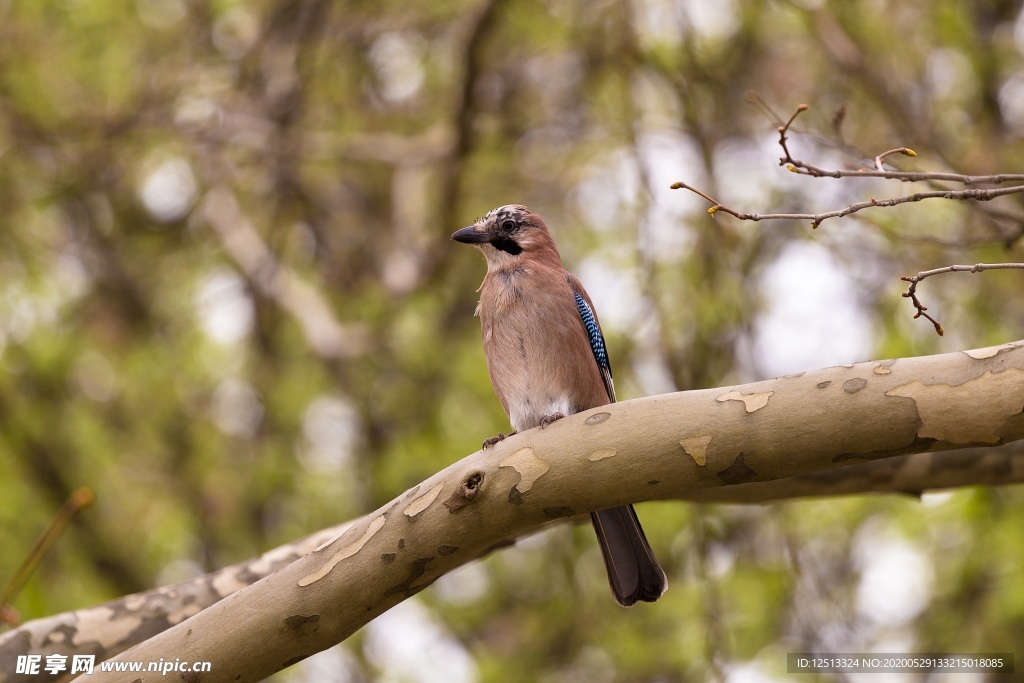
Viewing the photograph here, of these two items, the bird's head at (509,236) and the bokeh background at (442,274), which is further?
the bokeh background at (442,274)

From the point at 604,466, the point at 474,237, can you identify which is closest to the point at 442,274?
the point at 474,237

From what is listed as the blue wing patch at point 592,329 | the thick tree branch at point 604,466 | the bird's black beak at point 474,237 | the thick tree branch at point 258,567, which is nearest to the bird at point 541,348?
the blue wing patch at point 592,329

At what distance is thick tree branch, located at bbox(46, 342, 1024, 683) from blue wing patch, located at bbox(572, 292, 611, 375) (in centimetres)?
158

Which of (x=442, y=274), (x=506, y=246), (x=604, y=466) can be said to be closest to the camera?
(x=604, y=466)

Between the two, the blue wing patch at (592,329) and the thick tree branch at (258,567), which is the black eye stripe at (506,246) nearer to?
the blue wing patch at (592,329)

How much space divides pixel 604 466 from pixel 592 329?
1844mm

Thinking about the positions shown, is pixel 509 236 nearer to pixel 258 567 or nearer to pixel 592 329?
pixel 592 329

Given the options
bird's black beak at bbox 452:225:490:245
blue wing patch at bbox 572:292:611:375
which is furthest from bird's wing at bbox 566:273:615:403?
bird's black beak at bbox 452:225:490:245

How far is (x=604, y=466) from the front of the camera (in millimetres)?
3295

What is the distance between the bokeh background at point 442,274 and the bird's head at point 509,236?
0.85 m

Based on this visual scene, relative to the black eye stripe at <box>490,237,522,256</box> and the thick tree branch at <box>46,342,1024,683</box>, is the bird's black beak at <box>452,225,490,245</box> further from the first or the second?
the thick tree branch at <box>46,342,1024,683</box>

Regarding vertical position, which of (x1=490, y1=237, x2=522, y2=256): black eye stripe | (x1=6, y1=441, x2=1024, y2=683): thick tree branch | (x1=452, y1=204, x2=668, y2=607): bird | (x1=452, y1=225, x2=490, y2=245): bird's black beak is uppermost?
(x1=452, y1=225, x2=490, y2=245): bird's black beak

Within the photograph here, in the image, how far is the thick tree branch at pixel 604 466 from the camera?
10.1ft

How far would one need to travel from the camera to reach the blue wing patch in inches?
199
